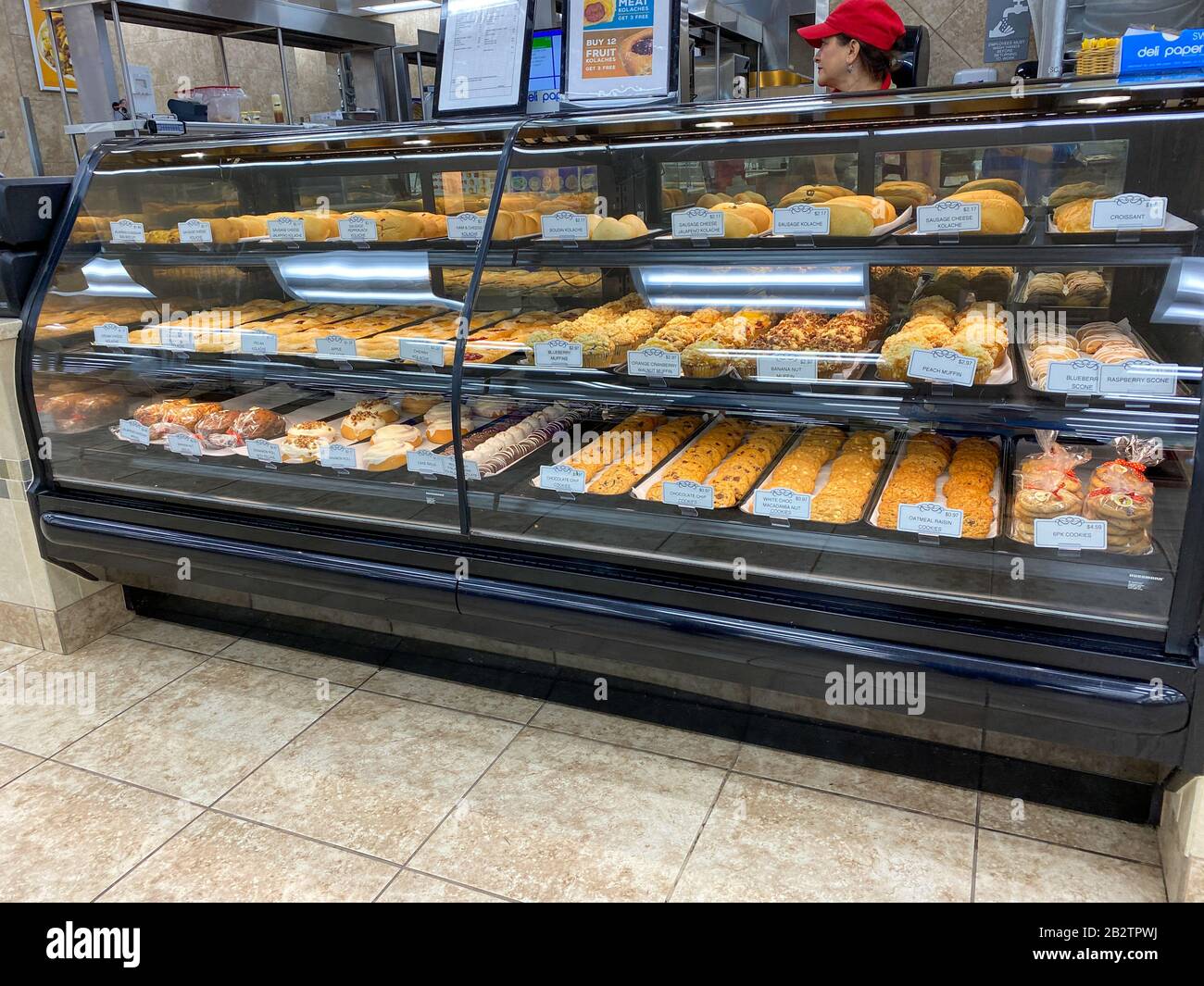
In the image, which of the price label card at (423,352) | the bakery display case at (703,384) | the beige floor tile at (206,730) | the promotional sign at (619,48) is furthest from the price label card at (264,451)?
the promotional sign at (619,48)

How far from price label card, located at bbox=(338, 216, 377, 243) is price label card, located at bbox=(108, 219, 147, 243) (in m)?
0.93

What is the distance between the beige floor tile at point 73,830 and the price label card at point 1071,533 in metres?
2.49

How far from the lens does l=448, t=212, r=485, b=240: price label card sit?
2.83 meters

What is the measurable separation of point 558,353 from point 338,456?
93cm

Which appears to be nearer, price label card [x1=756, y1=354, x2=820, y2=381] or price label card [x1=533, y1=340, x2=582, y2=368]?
price label card [x1=756, y1=354, x2=820, y2=381]

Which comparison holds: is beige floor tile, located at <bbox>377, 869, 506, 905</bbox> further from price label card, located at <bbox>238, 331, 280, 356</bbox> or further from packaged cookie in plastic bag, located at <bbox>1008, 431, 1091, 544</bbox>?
price label card, located at <bbox>238, 331, 280, 356</bbox>

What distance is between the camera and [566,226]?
8.66 ft

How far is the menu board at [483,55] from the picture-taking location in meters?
2.78

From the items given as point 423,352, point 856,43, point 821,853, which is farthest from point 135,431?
point 856,43

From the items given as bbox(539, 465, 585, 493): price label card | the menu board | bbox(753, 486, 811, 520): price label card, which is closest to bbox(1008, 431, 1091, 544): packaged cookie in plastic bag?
bbox(753, 486, 811, 520): price label card

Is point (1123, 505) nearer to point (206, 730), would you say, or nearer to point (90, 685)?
point (206, 730)

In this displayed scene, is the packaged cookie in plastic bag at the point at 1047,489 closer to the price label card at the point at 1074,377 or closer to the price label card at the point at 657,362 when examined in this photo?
the price label card at the point at 1074,377

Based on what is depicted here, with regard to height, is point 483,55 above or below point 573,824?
above
